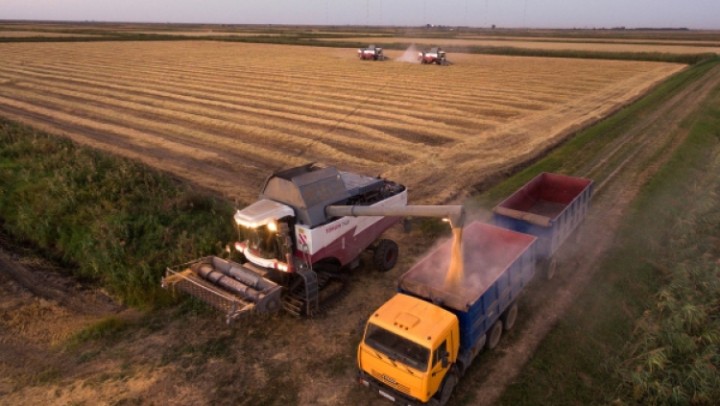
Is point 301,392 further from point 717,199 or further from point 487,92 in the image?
point 487,92

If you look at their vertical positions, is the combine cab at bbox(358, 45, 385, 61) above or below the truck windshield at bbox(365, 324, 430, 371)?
above

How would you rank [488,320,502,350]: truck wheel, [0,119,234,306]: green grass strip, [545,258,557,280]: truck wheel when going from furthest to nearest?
1. [0,119,234,306]: green grass strip
2. [545,258,557,280]: truck wheel
3. [488,320,502,350]: truck wheel

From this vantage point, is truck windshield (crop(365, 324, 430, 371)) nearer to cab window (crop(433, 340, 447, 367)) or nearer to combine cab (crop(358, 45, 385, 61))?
cab window (crop(433, 340, 447, 367))

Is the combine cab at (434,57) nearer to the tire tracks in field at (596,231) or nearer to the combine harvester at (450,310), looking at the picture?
the tire tracks in field at (596,231)

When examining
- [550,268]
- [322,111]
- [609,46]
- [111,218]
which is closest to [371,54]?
[322,111]

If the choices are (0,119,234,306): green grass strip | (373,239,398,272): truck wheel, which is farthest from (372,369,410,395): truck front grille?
(0,119,234,306): green grass strip

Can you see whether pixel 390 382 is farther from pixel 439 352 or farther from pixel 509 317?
pixel 509 317
